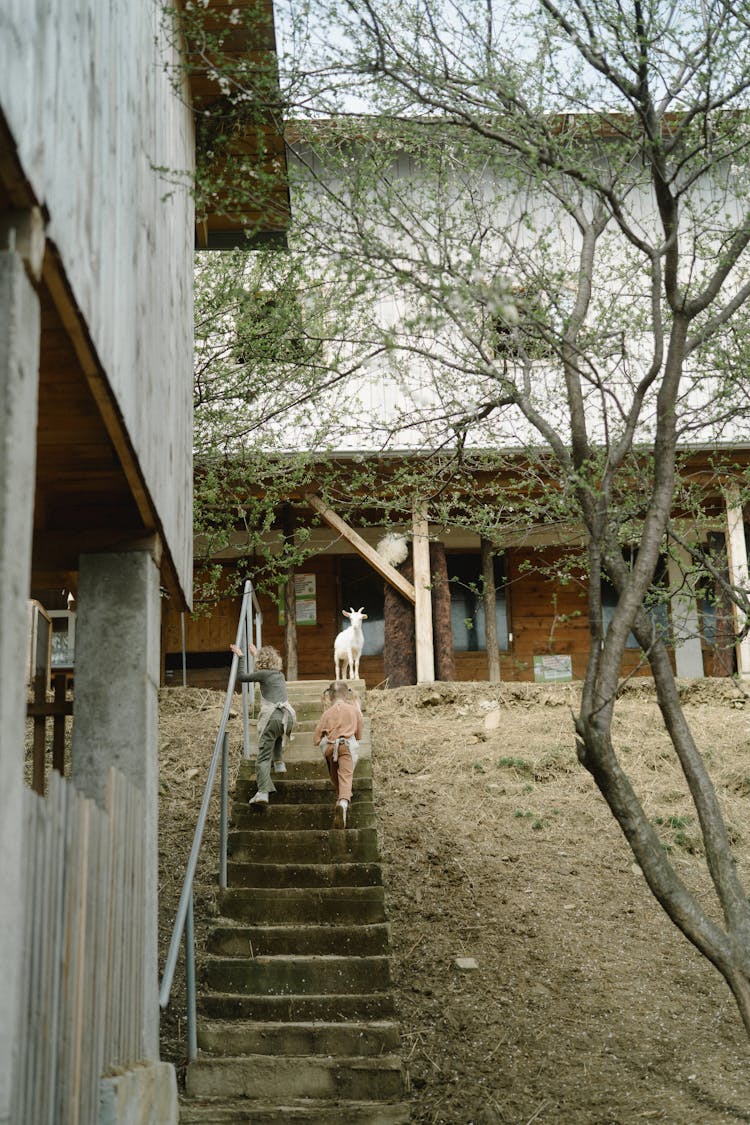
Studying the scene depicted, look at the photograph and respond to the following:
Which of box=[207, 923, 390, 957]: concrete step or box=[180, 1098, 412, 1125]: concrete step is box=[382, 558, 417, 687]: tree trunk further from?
box=[180, 1098, 412, 1125]: concrete step

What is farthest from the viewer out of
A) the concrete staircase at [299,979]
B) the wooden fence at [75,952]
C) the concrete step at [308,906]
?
the concrete step at [308,906]

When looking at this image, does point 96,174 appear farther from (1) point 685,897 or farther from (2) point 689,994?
(2) point 689,994

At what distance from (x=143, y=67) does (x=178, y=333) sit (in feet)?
6.10

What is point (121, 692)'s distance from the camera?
6.04 meters

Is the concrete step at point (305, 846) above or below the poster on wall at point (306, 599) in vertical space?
below

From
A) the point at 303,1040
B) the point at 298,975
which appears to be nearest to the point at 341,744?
the point at 298,975

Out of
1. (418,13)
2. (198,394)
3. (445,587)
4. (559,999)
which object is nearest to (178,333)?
(418,13)

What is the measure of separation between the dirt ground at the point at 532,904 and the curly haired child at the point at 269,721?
29.0 inches

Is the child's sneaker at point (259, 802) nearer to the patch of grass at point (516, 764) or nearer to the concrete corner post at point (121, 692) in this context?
the patch of grass at point (516, 764)

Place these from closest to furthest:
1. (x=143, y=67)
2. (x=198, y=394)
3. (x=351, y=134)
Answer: (x=143, y=67)
(x=351, y=134)
(x=198, y=394)

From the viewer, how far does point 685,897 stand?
7.12 meters

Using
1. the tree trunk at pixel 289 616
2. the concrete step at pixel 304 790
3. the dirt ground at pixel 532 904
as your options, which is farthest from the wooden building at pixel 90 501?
the tree trunk at pixel 289 616

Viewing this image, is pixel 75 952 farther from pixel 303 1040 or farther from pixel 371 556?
pixel 371 556

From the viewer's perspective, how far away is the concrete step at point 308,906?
9117 millimetres
